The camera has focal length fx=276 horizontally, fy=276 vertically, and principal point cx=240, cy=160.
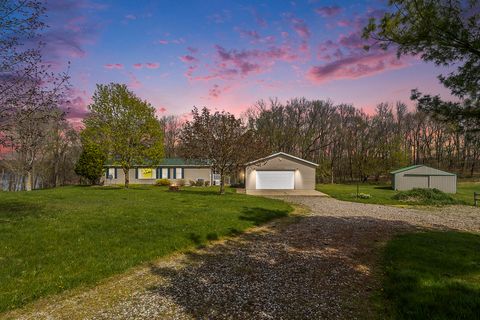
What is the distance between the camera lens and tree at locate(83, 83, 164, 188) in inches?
1225

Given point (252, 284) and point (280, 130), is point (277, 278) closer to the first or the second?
point (252, 284)

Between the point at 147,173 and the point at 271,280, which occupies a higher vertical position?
the point at 147,173

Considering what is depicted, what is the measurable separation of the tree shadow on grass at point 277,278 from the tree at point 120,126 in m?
24.8

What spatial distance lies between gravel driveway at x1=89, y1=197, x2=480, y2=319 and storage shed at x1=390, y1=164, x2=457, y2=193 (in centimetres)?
3047

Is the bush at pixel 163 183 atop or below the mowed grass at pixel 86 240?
atop

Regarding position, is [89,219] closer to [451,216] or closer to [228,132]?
[228,132]

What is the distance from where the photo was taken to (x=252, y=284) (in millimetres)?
6070

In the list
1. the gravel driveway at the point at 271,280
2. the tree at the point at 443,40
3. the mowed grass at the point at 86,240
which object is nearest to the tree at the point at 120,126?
the mowed grass at the point at 86,240

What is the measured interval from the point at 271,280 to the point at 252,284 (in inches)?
19.5

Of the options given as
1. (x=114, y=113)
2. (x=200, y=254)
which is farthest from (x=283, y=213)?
(x=114, y=113)

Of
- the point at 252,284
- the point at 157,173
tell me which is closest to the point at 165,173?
the point at 157,173

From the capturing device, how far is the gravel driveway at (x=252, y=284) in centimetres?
485

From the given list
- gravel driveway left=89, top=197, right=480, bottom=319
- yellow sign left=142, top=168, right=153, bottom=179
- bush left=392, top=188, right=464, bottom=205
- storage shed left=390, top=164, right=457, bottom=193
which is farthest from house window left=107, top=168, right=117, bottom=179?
storage shed left=390, top=164, right=457, bottom=193

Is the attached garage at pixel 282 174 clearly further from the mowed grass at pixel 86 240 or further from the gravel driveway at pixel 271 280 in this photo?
the gravel driveway at pixel 271 280
